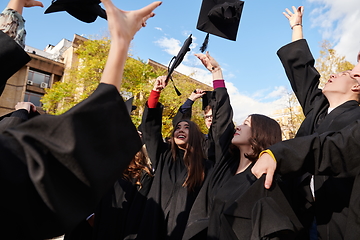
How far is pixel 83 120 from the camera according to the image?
0.89 meters

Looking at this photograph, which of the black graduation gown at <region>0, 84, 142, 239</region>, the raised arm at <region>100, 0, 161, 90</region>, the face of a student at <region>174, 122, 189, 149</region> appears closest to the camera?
the black graduation gown at <region>0, 84, 142, 239</region>

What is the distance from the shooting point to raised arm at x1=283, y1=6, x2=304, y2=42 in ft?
8.61

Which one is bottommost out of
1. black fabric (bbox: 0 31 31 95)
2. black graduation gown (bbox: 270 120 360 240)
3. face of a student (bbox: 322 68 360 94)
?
black graduation gown (bbox: 270 120 360 240)

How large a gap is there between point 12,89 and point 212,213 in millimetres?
25180

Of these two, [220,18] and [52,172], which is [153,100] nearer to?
[220,18]

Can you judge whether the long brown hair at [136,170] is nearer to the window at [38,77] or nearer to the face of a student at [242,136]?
the face of a student at [242,136]

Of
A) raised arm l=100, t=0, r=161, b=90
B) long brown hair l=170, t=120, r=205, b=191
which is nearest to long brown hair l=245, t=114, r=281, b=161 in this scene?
long brown hair l=170, t=120, r=205, b=191

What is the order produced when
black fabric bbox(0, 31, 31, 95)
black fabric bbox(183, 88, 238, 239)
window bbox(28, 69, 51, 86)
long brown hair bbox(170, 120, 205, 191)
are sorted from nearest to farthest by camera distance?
black fabric bbox(0, 31, 31, 95) < black fabric bbox(183, 88, 238, 239) < long brown hair bbox(170, 120, 205, 191) < window bbox(28, 69, 51, 86)

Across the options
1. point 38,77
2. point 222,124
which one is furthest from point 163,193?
point 38,77

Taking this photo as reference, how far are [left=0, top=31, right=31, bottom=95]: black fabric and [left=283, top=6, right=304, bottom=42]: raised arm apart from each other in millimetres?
2343

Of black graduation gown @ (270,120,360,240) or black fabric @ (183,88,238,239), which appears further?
black fabric @ (183,88,238,239)

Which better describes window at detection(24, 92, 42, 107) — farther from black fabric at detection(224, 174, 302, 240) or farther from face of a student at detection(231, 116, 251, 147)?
black fabric at detection(224, 174, 302, 240)

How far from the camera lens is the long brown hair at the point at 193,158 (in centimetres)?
293

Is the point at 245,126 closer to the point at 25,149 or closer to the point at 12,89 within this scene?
the point at 25,149
